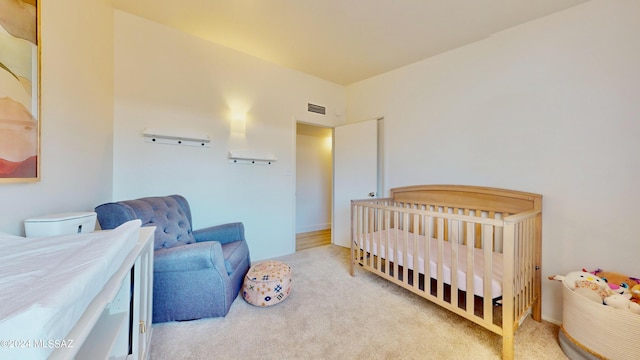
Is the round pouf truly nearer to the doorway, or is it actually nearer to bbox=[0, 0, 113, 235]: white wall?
bbox=[0, 0, 113, 235]: white wall

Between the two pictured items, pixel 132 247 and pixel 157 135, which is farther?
pixel 157 135

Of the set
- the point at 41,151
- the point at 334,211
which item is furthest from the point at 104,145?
the point at 334,211

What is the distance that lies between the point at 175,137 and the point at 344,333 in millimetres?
2360

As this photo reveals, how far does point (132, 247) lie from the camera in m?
0.98

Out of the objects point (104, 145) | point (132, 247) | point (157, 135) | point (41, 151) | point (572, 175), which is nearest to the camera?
point (132, 247)

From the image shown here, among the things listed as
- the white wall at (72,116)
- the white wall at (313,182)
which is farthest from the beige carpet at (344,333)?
the white wall at (313,182)

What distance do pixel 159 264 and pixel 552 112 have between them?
131 inches

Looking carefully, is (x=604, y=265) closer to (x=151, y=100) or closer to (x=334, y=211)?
(x=334, y=211)

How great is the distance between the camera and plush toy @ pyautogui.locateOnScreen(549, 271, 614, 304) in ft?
4.56

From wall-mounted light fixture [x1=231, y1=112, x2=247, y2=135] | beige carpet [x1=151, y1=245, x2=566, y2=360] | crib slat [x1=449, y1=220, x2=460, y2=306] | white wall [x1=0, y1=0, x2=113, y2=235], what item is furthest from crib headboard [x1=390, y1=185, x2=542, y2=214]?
white wall [x1=0, y1=0, x2=113, y2=235]

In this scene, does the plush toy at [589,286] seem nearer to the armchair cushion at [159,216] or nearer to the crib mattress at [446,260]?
the crib mattress at [446,260]

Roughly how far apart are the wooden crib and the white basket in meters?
0.24

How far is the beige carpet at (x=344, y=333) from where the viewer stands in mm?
1418

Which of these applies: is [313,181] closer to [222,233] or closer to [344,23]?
[222,233]
